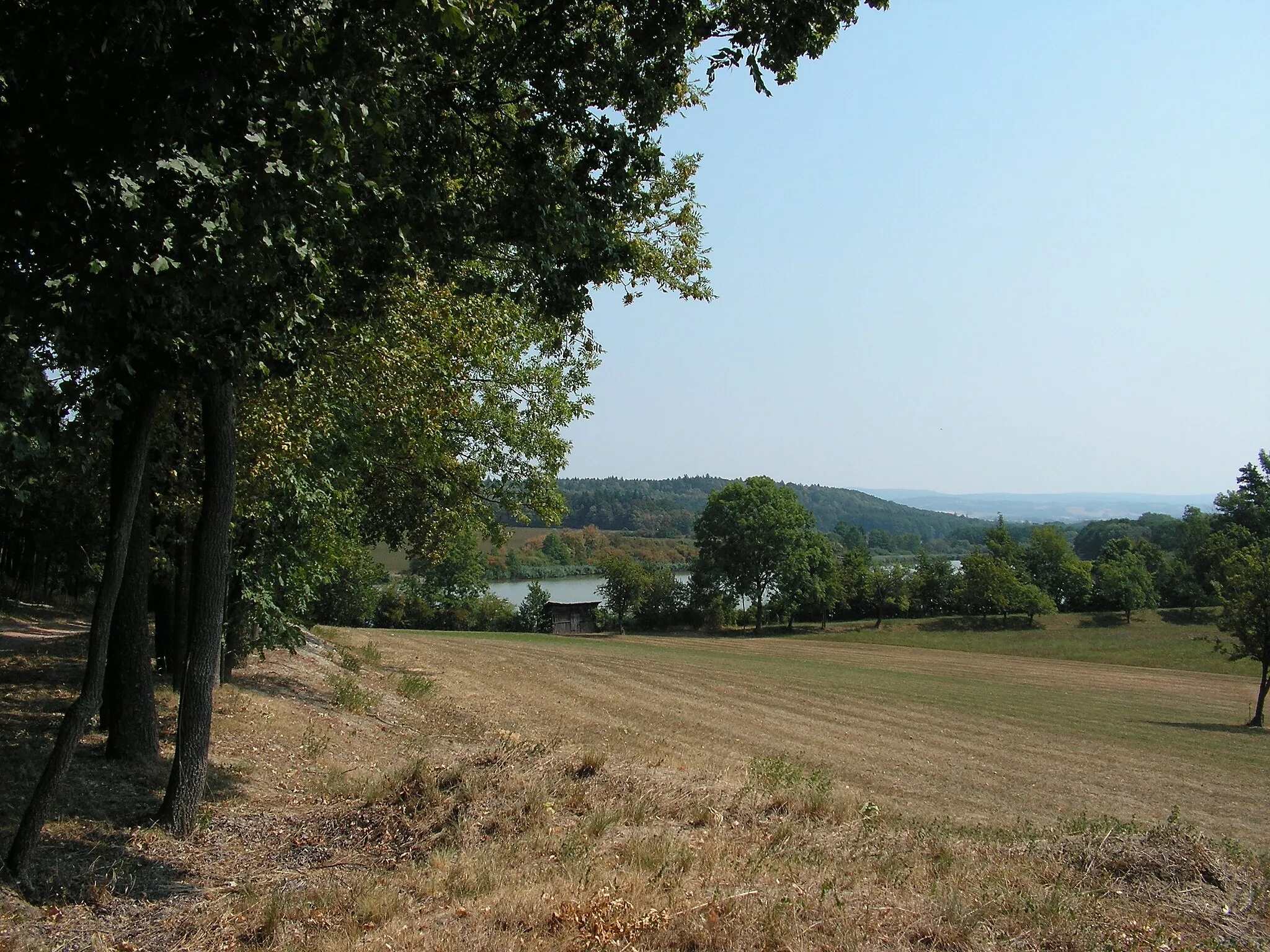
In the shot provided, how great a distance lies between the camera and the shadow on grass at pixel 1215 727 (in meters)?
27.7

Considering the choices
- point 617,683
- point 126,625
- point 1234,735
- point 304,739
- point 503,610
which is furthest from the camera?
point 503,610

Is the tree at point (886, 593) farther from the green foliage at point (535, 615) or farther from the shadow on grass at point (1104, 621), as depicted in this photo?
the green foliage at point (535, 615)

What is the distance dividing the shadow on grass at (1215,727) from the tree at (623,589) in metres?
45.5

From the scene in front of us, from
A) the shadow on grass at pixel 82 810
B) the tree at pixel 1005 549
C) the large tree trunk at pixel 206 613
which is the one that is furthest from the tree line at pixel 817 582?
the large tree trunk at pixel 206 613

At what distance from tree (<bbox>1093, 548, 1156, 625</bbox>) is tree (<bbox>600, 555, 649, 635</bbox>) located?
39.5 meters

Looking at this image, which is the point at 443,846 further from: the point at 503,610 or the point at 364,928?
the point at 503,610

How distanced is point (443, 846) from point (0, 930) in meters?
2.69

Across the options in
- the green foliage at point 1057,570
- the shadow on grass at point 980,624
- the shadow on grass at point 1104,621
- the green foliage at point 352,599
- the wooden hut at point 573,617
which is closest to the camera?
the green foliage at point 352,599

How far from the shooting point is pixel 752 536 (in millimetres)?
70875

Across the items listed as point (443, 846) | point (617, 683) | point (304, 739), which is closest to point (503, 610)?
point (617, 683)

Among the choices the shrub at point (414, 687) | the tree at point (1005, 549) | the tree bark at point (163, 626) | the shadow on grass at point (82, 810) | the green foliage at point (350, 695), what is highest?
the tree at point (1005, 549)

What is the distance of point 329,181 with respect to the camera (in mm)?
5348

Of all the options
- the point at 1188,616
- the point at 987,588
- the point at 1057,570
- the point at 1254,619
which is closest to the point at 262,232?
the point at 1254,619

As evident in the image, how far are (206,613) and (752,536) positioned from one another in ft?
213
